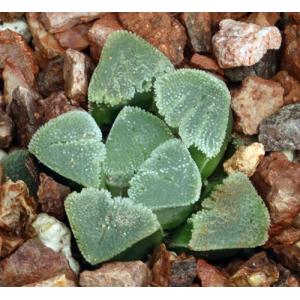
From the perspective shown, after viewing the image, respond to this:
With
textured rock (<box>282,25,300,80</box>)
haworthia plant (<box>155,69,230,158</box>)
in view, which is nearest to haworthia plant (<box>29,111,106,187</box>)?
haworthia plant (<box>155,69,230,158</box>)

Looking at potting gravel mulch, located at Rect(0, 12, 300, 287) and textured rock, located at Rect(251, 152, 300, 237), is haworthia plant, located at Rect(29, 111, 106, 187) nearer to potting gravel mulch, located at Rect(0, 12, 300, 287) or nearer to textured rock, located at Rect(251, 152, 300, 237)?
potting gravel mulch, located at Rect(0, 12, 300, 287)

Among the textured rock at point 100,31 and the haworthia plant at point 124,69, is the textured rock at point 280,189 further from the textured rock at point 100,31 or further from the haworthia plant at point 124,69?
the textured rock at point 100,31

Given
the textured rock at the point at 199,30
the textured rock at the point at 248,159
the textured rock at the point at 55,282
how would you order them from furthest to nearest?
the textured rock at the point at 199,30, the textured rock at the point at 248,159, the textured rock at the point at 55,282

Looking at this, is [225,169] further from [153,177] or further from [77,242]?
[77,242]

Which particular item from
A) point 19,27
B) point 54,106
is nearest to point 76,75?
point 54,106

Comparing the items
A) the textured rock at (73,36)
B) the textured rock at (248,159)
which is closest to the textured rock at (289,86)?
the textured rock at (248,159)

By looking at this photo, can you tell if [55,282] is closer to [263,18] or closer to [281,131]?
[281,131]

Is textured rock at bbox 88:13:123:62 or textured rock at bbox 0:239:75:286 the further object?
textured rock at bbox 88:13:123:62
